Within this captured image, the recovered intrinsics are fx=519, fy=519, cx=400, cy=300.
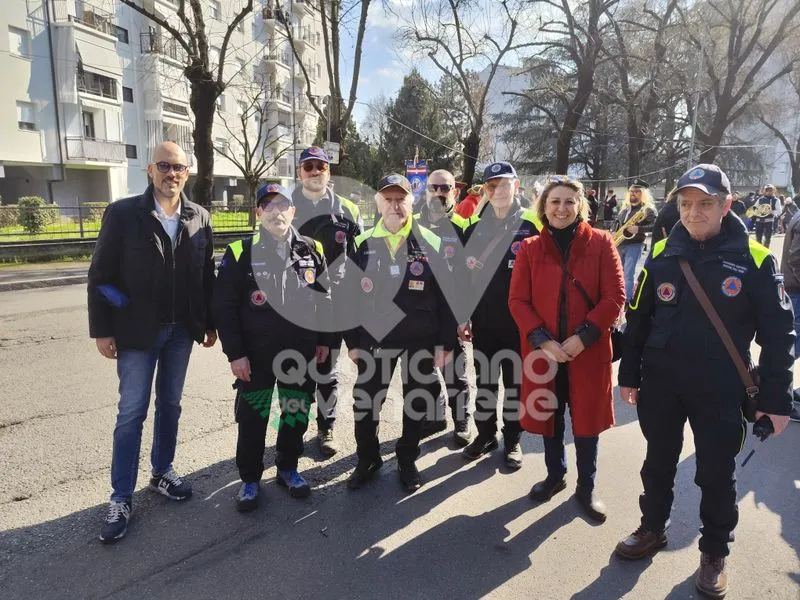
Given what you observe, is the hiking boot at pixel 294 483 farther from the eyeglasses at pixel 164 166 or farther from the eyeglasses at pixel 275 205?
the eyeglasses at pixel 164 166

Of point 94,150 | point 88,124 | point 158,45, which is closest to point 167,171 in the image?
point 94,150

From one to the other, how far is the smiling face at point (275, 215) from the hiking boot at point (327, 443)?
171 cm

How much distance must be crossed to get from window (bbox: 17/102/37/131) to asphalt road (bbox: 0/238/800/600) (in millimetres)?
26230

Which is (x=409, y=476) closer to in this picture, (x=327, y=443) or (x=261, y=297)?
(x=327, y=443)

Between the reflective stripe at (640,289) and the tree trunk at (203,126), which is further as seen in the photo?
the tree trunk at (203,126)

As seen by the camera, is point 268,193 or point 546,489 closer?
point 268,193

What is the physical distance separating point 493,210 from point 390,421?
2.07 meters

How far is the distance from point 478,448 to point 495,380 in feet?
1.80

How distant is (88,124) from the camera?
28.1 m

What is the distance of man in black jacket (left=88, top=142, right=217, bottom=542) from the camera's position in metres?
2.97

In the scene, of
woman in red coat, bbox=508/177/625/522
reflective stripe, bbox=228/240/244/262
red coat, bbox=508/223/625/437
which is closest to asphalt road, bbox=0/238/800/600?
woman in red coat, bbox=508/177/625/522

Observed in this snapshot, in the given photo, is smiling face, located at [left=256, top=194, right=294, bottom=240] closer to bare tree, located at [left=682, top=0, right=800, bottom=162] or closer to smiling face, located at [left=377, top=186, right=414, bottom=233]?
smiling face, located at [left=377, top=186, right=414, bottom=233]

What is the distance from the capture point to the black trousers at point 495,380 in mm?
3910

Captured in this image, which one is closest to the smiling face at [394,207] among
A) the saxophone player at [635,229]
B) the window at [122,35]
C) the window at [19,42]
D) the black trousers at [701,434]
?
the black trousers at [701,434]
